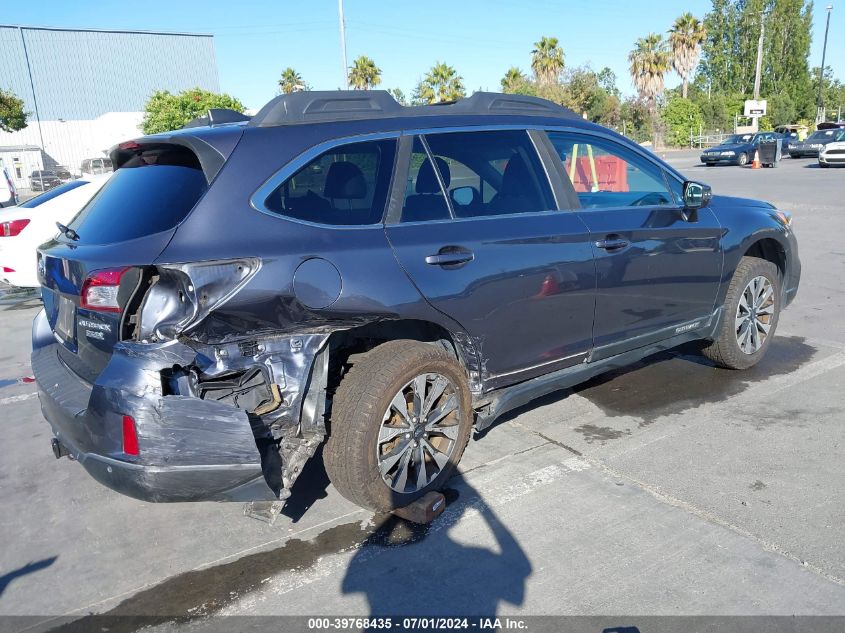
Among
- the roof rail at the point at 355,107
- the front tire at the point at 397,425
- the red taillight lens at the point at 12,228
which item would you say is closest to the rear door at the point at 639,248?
the roof rail at the point at 355,107

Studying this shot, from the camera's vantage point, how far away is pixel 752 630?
262cm

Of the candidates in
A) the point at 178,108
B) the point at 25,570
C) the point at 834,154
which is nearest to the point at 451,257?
the point at 25,570

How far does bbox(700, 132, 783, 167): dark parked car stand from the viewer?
31141 mm

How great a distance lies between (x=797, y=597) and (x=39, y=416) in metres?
4.81

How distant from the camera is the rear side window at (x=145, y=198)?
3.04 meters

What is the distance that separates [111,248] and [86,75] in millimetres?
63850

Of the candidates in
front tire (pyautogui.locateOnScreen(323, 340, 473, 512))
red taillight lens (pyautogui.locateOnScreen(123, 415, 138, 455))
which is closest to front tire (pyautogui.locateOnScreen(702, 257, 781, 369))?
front tire (pyautogui.locateOnScreen(323, 340, 473, 512))

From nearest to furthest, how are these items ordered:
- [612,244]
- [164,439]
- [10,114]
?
[164,439]
[612,244]
[10,114]

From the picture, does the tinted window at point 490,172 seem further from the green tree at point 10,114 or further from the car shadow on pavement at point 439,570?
the green tree at point 10,114

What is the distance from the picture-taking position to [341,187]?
11.1 feet

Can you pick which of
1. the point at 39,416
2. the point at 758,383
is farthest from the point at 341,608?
the point at 758,383

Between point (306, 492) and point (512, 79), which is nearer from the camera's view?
point (306, 492)

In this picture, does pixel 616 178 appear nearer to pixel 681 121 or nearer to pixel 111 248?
pixel 111 248

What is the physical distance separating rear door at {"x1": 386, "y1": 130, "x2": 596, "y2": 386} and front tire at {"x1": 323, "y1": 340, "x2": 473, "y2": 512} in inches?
10.4
